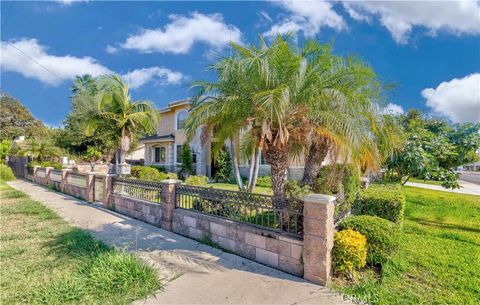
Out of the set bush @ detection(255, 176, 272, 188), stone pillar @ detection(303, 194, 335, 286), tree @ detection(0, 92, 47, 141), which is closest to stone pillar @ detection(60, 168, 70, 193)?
bush @ detection(255, 176, 272, 188)

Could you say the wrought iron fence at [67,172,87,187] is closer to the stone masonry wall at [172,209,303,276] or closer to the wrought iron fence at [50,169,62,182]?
the wrought iron fence at [50,169,62,182]

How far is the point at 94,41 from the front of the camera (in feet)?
46.9

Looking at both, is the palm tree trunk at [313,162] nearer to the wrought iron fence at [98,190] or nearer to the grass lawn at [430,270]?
the grass lawn at [430,270]

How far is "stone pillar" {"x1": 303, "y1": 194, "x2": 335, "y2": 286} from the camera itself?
4012mm

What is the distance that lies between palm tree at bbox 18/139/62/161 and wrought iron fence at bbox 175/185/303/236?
24286 mm

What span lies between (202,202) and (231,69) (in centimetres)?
320

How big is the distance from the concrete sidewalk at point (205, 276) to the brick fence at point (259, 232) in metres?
0.18

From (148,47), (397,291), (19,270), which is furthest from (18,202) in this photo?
(397,291)

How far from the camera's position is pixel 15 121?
1822 inches

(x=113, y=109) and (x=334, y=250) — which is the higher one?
(x=113, y=109)

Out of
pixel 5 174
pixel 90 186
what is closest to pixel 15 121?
pixel 5 174

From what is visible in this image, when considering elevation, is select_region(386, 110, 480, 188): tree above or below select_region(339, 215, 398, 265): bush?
above

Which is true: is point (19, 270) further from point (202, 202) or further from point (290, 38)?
point (290, 38)

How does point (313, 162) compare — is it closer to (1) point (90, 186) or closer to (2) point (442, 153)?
(2) point (442, 153)
